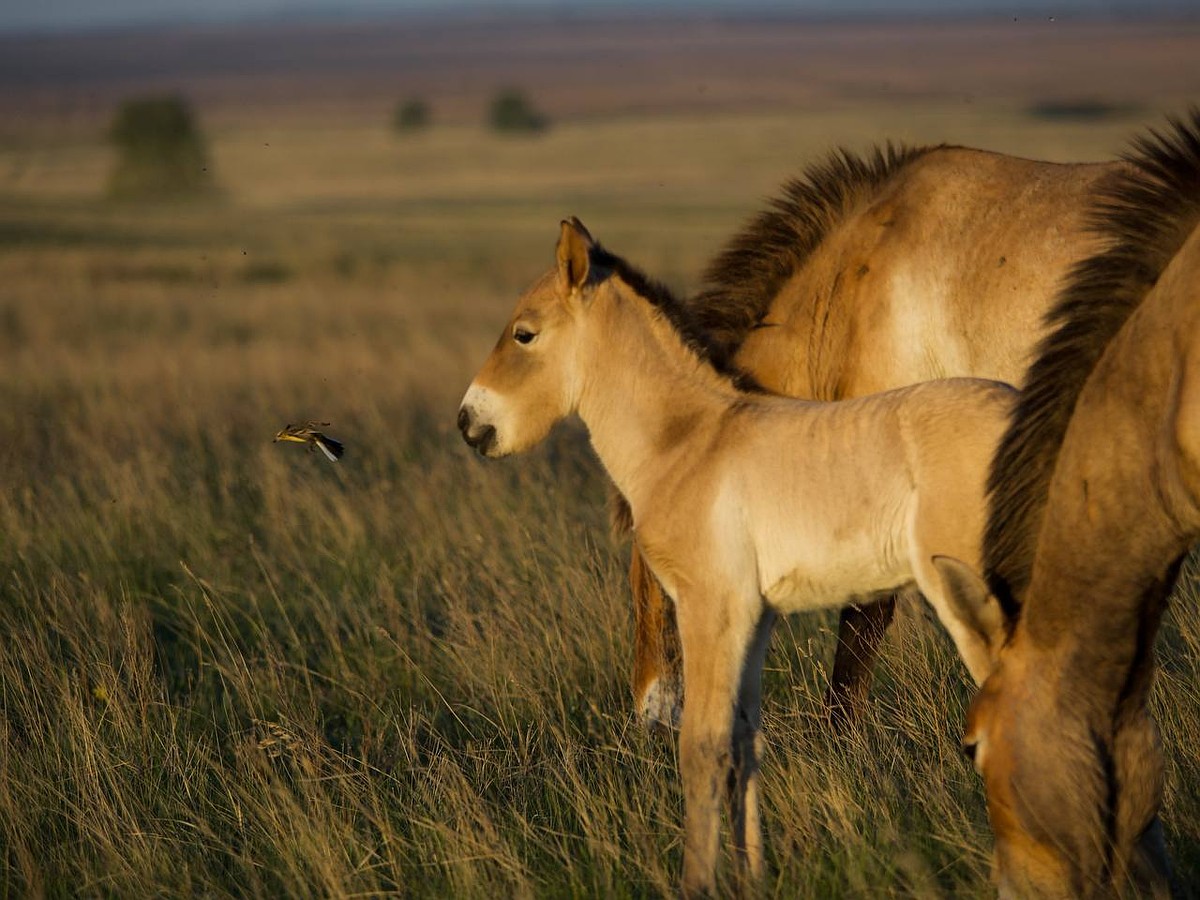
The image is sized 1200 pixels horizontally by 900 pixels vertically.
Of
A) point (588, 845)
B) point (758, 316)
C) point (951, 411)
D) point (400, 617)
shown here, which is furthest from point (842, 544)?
point (400, 617)

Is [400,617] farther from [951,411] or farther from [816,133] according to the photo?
[816,133]

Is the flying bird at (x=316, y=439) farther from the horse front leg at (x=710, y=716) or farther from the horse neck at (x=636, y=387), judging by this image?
the horse front leg at (x=710, y=716)

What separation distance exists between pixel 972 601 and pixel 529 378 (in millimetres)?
2008

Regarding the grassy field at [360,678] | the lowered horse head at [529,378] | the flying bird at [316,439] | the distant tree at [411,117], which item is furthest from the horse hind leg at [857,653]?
the distant tree at [411,117]

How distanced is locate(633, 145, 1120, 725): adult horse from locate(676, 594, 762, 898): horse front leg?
3.50 ft

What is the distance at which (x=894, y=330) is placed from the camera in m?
5.80

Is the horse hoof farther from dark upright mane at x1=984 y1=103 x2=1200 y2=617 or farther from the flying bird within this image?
dark upright mane at x1=984 y1=103 x2=1200 y2=617

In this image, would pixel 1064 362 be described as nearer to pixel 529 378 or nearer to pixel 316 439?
pixel 529 378

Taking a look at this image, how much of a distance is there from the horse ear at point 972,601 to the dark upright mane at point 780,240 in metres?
2.66

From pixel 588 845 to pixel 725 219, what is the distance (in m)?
38.1

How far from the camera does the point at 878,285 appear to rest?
19.2 ft

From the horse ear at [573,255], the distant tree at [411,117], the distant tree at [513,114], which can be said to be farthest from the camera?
the distant tree at [411,117]

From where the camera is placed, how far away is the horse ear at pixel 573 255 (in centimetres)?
476

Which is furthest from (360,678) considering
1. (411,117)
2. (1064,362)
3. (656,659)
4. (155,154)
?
(411,117)
